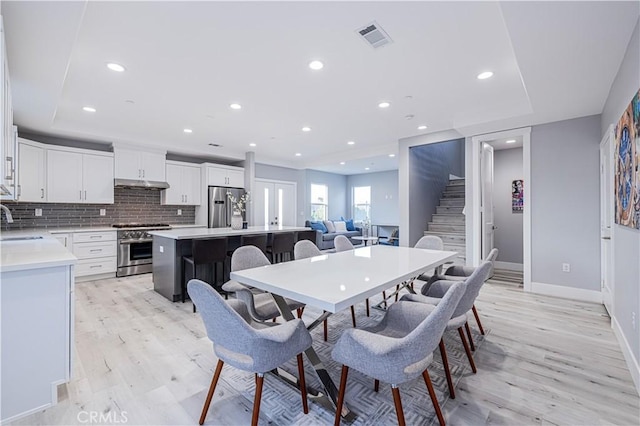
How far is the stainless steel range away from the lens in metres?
5.04

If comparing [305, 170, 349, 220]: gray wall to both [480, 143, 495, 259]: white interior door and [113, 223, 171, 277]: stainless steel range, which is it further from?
[480, 143, 495, 259]: white interior door

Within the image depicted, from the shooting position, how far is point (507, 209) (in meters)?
6.00

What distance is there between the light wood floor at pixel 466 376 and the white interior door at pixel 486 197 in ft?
5.23

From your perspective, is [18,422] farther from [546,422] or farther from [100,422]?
[546,422]

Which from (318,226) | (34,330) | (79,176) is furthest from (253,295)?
(318,226)

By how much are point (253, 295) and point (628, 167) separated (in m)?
2.99

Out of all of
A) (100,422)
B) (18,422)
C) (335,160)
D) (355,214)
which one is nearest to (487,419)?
(100,422)

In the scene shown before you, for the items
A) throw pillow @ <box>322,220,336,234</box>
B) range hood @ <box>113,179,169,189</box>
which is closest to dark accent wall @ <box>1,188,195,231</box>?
range hood @ <box>113,179,169,189</box>

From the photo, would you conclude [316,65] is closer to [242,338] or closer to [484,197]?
[242,338]

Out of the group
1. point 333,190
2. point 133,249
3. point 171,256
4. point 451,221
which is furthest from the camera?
point 333,190

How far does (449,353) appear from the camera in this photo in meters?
2.38

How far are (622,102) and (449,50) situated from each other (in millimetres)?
1509

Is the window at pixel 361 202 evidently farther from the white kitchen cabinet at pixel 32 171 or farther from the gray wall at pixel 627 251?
the white kitchen cabinet at pixel 32 171

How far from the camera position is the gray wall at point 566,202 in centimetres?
369
